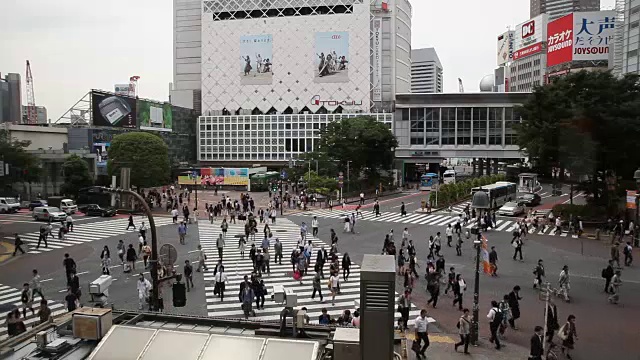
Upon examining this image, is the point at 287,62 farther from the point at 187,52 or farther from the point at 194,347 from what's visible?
the point at 194,347

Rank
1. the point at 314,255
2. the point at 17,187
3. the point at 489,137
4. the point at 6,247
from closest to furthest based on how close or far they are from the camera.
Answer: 1. the point at 314,255
2. the point at 6,247
3. the point at 17,187
4. the point at 489,137

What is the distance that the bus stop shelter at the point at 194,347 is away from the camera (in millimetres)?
6898

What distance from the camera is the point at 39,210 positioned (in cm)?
4006

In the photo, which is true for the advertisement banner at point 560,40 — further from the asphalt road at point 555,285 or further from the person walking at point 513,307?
the person walking at point 513,307

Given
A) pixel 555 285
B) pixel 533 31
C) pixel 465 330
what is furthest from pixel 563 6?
pixel 465 330

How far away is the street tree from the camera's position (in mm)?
33938

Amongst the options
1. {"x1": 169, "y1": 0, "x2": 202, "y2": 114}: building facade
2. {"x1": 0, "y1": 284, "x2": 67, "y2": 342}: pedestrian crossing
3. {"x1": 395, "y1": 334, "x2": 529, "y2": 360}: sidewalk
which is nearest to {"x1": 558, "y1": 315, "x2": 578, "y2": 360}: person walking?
Result: {"x1": 395, "y1": 334, "x2": 529, "y2": 360}: sidewalk

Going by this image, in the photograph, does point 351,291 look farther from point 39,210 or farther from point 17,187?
point 17,187

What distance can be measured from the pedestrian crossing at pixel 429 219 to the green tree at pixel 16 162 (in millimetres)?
28526

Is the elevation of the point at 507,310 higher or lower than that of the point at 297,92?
lower

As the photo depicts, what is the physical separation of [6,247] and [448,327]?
26344 mm

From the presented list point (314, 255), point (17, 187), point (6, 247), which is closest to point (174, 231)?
point (6, 247)

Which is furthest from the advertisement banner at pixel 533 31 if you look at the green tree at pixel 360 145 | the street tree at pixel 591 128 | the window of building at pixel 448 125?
the street tree at pixel 591 128

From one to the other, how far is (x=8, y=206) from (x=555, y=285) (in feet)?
147
